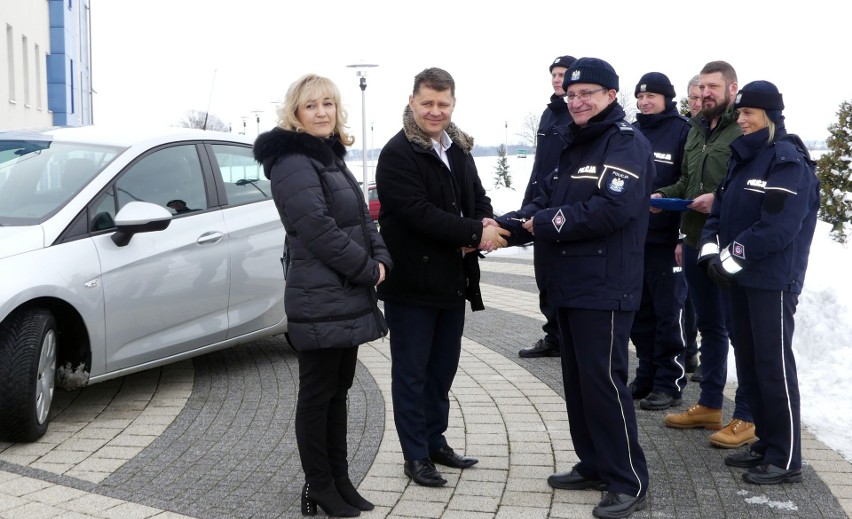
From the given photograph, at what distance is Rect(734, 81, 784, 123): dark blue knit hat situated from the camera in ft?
15.0

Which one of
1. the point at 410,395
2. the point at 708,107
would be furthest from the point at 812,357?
the point at 410,395

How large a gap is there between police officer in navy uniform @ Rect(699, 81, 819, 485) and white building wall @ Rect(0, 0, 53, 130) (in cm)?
1940

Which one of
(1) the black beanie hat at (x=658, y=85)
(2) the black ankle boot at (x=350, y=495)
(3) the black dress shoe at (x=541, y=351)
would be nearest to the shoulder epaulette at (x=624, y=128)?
(1) the black beanie hat at (x=658, y=85)

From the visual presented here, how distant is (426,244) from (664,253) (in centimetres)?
218

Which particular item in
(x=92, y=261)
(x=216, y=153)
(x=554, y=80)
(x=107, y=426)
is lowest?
(x=107, y=426)

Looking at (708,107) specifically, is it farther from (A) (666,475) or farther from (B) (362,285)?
(B) (362,285)

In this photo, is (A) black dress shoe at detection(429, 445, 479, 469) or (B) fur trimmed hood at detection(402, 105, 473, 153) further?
(A) black dress shoe at detection(429, 445, 479, 469)

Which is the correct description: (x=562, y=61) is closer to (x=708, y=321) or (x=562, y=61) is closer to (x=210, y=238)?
(x=708, y=321)

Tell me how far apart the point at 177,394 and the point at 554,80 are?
11.1 feet

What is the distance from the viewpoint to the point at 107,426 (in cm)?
541

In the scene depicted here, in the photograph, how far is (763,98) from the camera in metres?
4.59

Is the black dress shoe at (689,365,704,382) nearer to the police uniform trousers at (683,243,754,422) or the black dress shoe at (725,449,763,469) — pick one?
the police uniform trousers at (683,243,754,422)

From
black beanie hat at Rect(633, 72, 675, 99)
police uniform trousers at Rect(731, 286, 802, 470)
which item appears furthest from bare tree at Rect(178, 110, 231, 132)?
police uniform trousers at Rect(731, 286, 802, 470)

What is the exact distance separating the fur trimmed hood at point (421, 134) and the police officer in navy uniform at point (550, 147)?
135 cm
